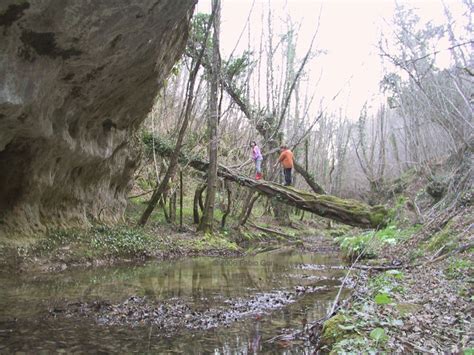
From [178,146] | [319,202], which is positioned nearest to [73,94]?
[178,146]

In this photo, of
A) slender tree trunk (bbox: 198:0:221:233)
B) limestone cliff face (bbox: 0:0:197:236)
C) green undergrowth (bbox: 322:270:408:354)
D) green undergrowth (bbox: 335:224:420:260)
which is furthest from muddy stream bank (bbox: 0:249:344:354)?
slender tree trunk (bbox: 198:0:221:233)

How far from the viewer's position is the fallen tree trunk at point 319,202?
15789 millimetres

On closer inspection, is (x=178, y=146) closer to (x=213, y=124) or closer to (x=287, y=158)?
(x=213, y=124)

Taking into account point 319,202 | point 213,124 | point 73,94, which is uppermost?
point 213,124

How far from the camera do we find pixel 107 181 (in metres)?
13.7

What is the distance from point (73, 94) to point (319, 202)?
413 inches

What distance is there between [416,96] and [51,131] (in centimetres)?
1575

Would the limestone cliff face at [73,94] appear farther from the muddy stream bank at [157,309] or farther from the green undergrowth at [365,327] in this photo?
the green undergrowth at [365,327]

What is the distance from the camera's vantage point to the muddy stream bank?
14.2 feet

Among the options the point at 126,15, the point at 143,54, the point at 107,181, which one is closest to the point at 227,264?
the point at 107,181

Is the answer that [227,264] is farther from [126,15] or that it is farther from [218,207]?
[218,207]

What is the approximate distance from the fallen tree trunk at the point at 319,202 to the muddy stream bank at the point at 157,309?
6265 mm

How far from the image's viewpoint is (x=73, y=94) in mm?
8734

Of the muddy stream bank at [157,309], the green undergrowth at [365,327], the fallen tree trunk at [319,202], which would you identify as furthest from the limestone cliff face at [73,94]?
the green undergrowth at [365,327]
